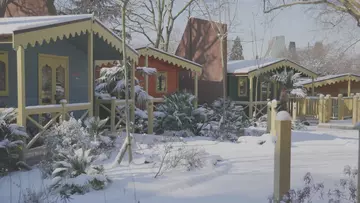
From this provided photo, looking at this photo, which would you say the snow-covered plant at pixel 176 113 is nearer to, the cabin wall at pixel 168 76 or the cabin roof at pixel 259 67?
the cabin wall at pixel 168 76

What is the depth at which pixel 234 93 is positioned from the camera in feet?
66.4

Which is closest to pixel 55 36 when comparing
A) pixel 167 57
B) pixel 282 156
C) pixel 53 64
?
pixel 53 64

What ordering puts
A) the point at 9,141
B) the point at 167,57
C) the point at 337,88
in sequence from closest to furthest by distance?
the point at 9,141 < the point at 167,57 < the point at 337,88

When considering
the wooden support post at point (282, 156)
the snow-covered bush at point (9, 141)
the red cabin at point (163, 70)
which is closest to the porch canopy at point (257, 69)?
the red cabin at point (163, 70)

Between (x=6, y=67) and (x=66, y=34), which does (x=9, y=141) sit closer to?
(x=66, y=34)

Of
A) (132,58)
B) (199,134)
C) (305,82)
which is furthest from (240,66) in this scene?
(132,58)

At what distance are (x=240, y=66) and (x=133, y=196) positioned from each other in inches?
628

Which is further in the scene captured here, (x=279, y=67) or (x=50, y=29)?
(x=279, y=67)

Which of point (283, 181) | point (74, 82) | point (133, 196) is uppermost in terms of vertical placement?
point (74, 82)

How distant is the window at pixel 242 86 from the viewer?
20.4m

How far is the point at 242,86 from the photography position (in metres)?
20.6

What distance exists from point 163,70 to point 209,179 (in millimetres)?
11866

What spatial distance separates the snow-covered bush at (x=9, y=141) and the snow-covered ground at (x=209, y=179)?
0.91ft

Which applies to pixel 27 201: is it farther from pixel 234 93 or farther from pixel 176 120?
pixel 234 93
